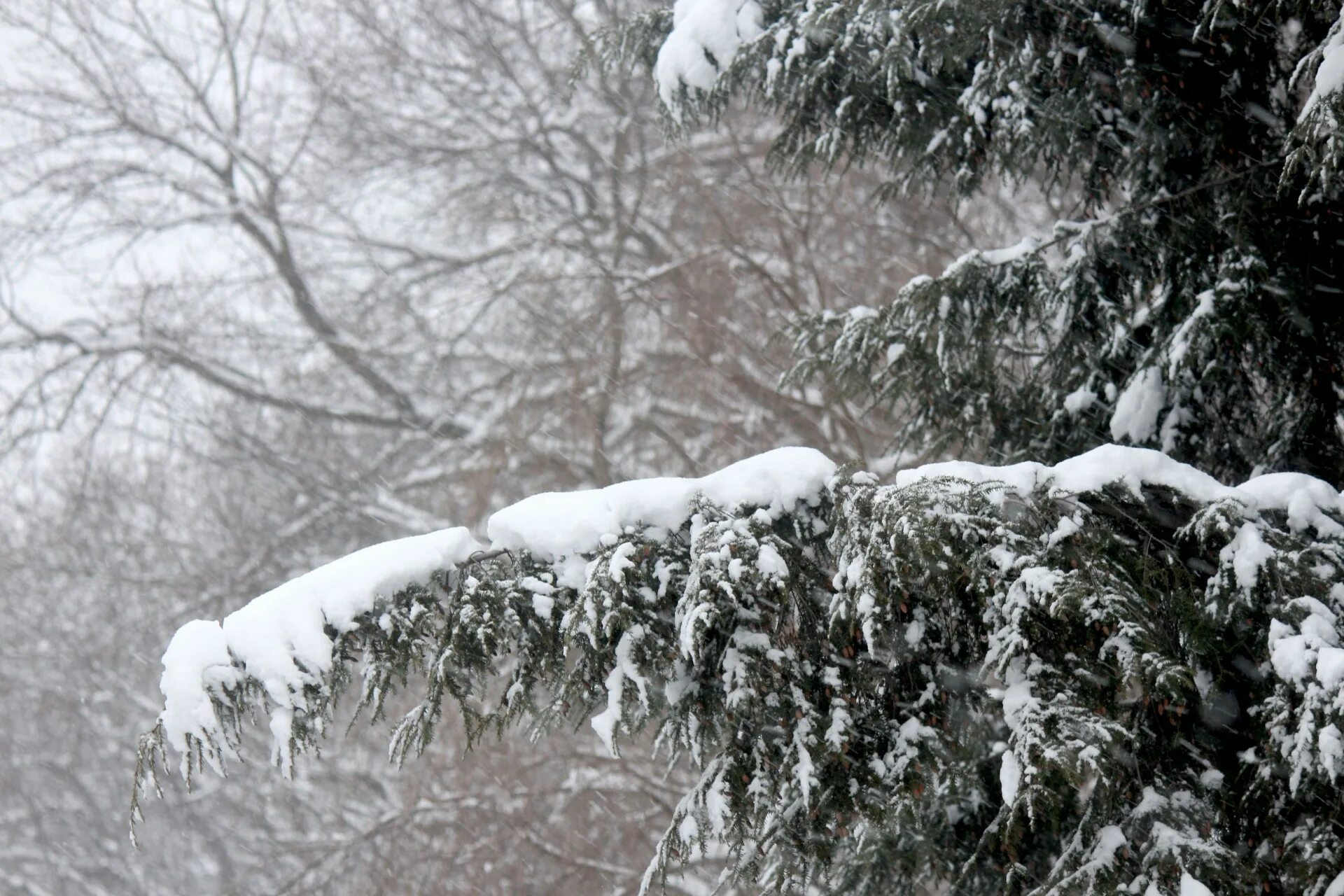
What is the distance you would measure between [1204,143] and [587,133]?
845cm

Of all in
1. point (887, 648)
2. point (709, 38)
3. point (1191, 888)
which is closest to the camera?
point (1191, 888)

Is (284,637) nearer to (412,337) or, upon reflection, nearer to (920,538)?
(920,538)

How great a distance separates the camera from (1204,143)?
348 centimetres

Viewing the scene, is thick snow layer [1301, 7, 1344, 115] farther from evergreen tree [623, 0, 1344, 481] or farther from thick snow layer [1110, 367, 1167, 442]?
thick snow layer [1110, 367, 1167, 442]

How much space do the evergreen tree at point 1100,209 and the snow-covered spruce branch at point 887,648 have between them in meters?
1.02

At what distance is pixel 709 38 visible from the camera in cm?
403

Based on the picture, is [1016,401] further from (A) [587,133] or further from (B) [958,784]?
(A) [587,133]

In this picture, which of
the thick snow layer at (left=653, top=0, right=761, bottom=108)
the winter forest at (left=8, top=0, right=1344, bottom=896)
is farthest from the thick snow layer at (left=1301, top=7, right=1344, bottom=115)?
the thick snow layer at (left=653, top=0, right=761, bottom=108)

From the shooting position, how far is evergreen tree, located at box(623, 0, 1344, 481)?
3.31 m

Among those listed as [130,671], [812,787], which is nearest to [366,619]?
[812,787]

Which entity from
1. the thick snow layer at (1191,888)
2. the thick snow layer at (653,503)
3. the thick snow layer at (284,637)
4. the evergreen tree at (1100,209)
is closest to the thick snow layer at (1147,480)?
the thick snow layer at (653,503)

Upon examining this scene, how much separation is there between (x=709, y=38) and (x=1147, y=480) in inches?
90.1

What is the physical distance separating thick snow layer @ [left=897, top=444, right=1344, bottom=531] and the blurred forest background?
4.42m

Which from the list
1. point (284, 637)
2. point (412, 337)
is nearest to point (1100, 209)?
point (284, 637)
